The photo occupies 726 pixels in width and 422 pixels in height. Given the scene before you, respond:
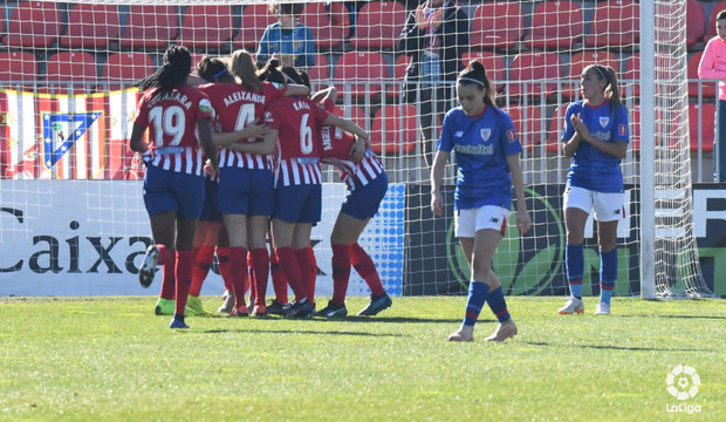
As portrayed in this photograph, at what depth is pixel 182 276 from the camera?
7945 mm

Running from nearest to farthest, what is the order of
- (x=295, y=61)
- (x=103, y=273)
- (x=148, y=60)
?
(x=103, y=273) → (x=295, y=61) → (x=148, y=60)

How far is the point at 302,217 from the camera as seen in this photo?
938cm

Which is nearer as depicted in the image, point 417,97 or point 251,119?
point 251,119

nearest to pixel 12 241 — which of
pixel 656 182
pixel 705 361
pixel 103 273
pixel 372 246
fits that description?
pixel 103 273

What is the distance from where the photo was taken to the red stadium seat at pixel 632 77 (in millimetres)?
13656

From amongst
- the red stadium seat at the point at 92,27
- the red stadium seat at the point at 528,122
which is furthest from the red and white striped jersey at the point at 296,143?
the red stadium seat at the point at 92,27

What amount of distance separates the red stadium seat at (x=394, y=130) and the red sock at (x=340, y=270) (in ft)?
12.8

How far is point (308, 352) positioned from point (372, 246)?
20.3 ft

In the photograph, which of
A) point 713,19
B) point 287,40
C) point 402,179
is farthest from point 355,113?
point 713,19

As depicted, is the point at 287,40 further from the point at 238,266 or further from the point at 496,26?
the point at 238,266

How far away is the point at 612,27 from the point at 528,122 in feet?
13.6

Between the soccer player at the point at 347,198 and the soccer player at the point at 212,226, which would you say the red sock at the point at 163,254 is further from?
the soccer player at the point at 347,198

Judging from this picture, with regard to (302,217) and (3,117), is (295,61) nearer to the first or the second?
(3,117)

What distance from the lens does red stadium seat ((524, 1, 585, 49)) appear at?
1708 centimetres
